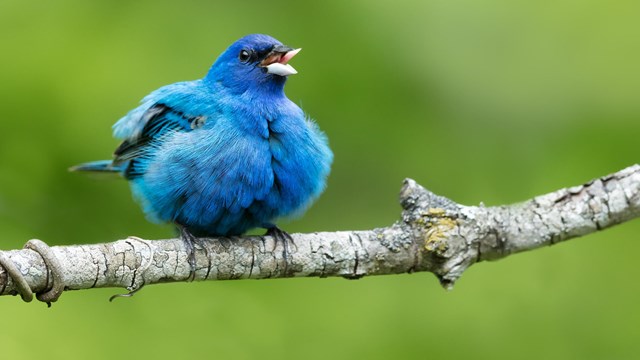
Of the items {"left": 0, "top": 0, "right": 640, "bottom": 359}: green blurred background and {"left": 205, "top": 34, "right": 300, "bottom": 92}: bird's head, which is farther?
{"left": 205, "top": 34, "right": 300, "bottom": 92}: bird's head

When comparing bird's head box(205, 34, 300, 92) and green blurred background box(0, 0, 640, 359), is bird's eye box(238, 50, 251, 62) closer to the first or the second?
bird's head box(205, 34, 300, 92)

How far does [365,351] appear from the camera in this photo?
5617mm

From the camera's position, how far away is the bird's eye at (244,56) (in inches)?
235

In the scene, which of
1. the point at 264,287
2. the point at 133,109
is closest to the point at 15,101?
the point at 133,109

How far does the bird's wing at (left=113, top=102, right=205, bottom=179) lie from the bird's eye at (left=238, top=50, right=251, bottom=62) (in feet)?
1.73

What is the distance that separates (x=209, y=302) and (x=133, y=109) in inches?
48.0

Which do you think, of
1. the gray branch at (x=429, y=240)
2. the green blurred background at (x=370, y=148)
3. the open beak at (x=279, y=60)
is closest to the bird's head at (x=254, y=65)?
the open beak at (x=279, y=60)

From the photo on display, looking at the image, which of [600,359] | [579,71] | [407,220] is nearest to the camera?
[407,220]

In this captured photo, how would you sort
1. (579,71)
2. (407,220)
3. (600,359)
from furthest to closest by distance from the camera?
(579,71) < (600,359) < (407,220)

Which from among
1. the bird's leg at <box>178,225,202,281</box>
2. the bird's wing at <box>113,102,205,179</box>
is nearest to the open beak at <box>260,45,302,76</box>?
the bird's wing at <box>113,102,205,179</box>

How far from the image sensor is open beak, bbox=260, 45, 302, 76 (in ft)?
19.0

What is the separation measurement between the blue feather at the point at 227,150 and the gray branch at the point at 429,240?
0.80 ft

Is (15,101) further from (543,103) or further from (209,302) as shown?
(543,103)

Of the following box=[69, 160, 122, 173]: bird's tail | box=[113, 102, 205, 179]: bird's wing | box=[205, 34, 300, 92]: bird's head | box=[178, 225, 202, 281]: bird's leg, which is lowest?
box=[178, 225, 202, 281]: bird's leg
